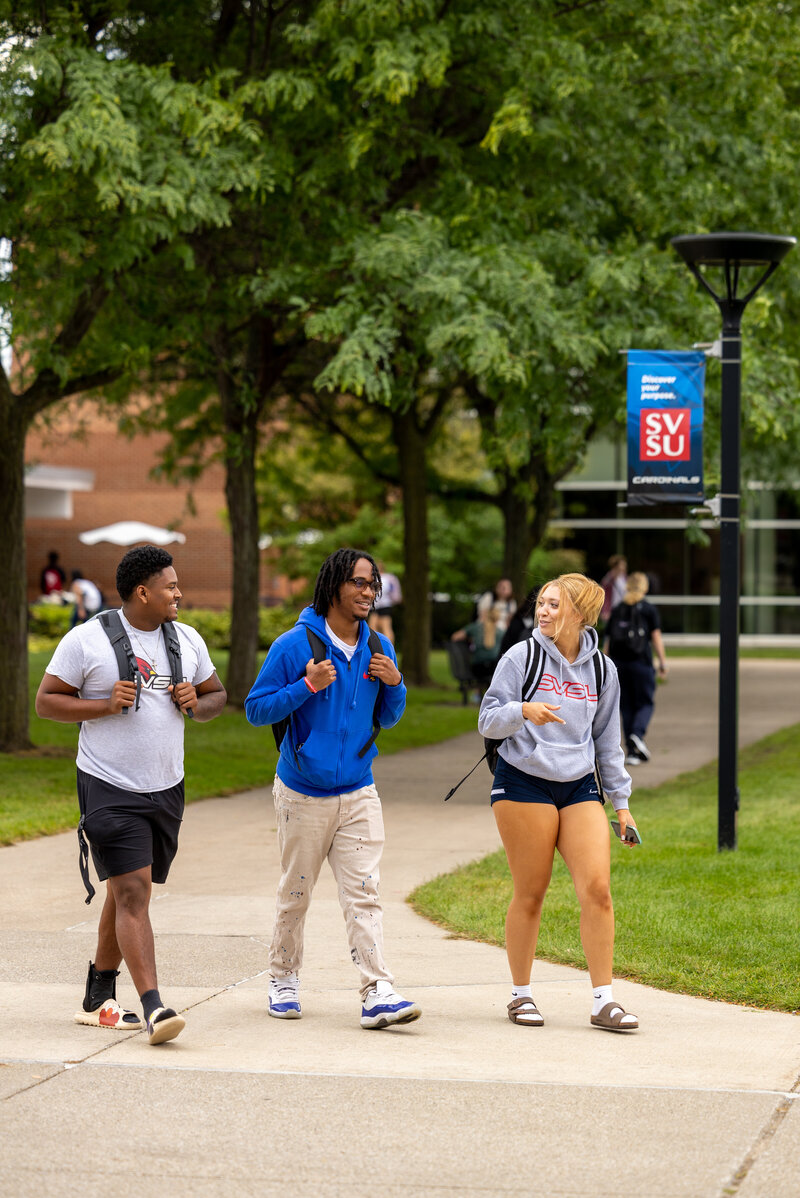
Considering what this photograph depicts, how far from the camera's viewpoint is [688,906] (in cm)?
788

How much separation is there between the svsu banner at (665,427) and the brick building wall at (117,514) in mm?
34092

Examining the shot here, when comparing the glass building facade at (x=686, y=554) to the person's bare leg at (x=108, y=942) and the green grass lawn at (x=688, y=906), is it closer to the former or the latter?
the green grass lawn at (x=688, y=906)

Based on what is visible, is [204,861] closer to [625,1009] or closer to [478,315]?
[625,1009]

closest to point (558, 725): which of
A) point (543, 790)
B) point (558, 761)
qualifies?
point (558, 761)

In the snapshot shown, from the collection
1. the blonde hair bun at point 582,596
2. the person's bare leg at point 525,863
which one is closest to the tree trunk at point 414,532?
the blonde hair bun at point 582,596

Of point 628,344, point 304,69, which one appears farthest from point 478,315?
A: point 304,69

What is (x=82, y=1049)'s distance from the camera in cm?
546

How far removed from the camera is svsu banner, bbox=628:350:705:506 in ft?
33.0

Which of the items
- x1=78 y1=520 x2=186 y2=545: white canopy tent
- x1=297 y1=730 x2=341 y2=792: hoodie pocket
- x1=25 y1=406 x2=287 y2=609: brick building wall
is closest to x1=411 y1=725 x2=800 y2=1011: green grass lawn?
x1=297 y1=730 x2=341 y2=792: hoodie pocket

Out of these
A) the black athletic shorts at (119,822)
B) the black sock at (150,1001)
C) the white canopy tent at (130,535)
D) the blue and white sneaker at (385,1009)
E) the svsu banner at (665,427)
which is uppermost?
the svsu banner at (665,427)

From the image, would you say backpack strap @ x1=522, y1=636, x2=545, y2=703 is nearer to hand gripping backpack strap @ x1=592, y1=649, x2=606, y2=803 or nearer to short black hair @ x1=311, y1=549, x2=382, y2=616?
hand gripping backpack strap @ x1=592, y1=649, x2=606, y2=803

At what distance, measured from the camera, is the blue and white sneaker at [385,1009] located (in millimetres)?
5758

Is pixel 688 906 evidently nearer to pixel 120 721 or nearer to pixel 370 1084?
pixel 370 1084

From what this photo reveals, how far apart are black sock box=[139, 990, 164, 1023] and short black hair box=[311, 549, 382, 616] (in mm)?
1490
